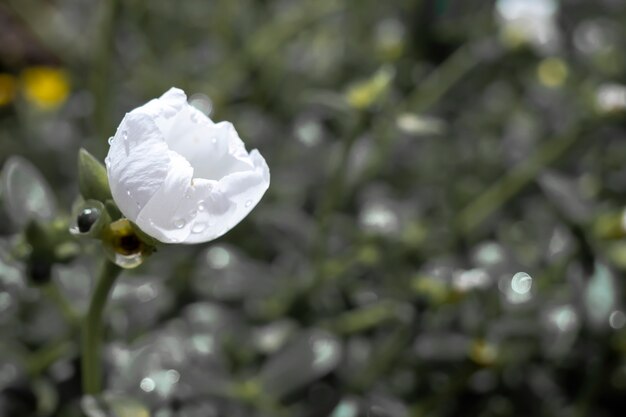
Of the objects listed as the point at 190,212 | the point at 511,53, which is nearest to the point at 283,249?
the point at 511,53

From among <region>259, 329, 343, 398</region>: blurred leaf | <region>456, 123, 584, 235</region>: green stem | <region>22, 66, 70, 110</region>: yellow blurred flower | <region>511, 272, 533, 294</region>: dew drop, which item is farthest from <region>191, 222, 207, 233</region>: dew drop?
<region>22, 66, 70, 110</region>: yellow blurred flower

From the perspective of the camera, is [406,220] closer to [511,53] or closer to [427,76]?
[511,53]

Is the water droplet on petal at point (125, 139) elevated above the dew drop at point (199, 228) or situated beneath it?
elevated above

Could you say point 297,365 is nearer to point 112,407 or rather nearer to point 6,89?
point 112,407

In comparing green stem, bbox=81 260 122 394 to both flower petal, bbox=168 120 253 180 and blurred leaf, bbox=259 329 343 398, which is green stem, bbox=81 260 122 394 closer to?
flower petal, bbox=168 120 253 180

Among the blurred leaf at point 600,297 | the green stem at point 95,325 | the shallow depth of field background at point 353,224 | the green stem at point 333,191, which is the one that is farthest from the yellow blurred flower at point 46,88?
the blurred leaf at point 600,297

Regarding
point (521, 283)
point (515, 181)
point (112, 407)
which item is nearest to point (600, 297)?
point (521, 283)

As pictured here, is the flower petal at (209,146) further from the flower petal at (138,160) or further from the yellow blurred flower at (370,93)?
the yellow blurred flower at (370,93)

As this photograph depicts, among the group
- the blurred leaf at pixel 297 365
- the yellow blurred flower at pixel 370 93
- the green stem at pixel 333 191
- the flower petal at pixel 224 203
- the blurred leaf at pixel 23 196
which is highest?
the flower petal at pixel 224 203
